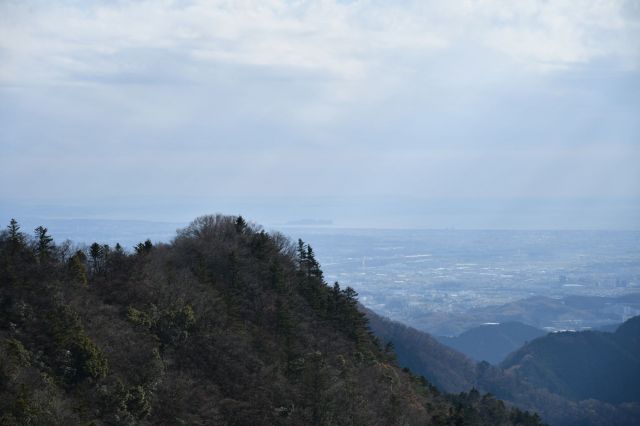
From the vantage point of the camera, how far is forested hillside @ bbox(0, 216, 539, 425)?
26094 mm

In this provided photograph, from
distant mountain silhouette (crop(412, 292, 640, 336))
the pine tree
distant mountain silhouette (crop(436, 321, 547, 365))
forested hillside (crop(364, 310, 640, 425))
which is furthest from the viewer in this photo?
distant mountain silhouette (crop(412, 292, 640, 336))

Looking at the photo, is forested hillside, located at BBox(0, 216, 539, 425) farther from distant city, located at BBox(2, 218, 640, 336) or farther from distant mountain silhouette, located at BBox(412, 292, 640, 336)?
distant mountain silhouette, located at BBox(412, 292, 640, 336)

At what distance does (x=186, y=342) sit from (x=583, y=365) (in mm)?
70642

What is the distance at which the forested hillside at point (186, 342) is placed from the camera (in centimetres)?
2609

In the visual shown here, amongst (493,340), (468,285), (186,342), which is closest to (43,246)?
(186,342)

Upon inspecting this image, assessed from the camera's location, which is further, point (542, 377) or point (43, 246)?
point (542, 377)

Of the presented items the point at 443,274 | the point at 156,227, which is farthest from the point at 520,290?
the point at 156,227

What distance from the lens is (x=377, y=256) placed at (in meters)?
198

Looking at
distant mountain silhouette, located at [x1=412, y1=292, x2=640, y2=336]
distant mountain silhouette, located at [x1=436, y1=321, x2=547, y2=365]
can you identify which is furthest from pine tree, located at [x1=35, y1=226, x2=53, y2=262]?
distant mountain silhouette, located at [x1=412, y1=292, x2=640, y2=336]

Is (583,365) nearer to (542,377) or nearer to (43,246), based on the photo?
(542,377)

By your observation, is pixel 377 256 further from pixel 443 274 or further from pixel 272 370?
pixel 272 370

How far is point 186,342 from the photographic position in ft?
108

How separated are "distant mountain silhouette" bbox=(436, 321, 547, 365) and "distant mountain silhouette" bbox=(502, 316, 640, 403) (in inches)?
742

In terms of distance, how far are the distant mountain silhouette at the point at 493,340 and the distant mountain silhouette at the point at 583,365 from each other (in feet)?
61.8
